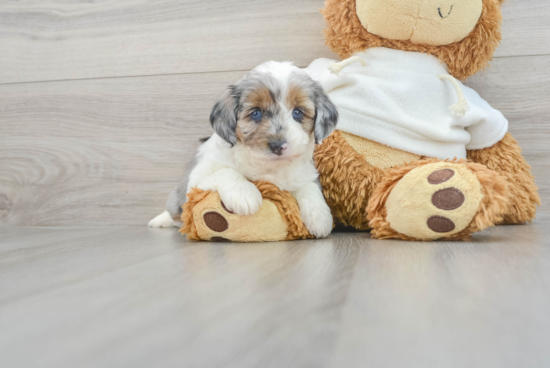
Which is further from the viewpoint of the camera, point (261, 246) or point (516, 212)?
point (516, 212)

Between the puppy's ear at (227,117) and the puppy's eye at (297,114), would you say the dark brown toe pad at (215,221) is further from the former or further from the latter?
the puppy's eye at (297,114)

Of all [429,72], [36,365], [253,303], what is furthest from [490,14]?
[36,365]

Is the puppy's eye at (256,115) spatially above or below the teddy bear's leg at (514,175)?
above

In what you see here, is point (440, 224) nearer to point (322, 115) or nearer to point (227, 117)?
point (322, 115)

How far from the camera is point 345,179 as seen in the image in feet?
5.03

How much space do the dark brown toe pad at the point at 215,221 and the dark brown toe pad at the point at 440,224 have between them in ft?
1.87

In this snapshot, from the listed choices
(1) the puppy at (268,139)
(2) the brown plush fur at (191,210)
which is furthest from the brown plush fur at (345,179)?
(2) the brown plush fur at (191,210)

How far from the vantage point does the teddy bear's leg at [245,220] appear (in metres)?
1.29

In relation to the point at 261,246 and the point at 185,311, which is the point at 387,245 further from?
the point at 185,311

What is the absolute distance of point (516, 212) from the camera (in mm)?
1590

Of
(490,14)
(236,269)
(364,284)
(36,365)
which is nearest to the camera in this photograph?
(36,365)

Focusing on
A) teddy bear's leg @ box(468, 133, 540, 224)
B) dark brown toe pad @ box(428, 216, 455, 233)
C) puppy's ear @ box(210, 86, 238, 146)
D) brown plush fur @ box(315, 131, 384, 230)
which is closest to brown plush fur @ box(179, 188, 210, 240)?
puppy's ear @ box(210, 86, 238, 146)

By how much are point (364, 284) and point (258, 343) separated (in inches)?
12.1

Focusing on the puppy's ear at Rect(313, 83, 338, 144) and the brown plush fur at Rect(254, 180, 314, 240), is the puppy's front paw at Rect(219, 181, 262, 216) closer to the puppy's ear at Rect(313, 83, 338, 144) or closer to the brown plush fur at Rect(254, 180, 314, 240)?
the brown plush fur at Rect(254, 180, 314, 240)
